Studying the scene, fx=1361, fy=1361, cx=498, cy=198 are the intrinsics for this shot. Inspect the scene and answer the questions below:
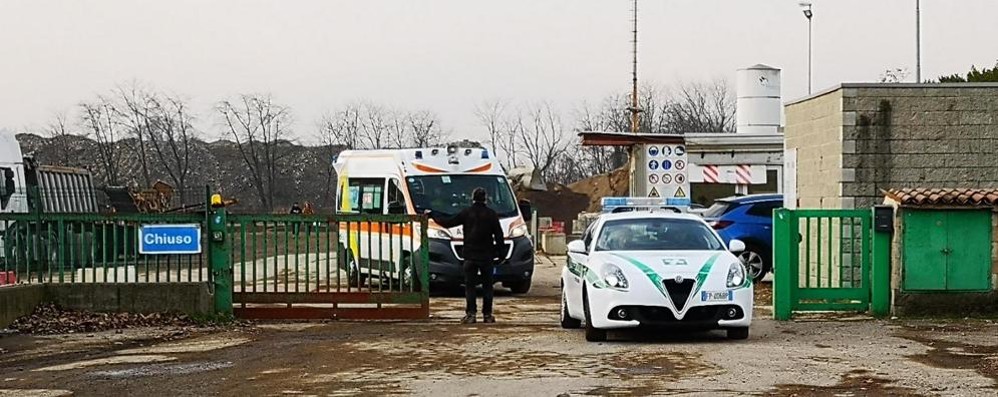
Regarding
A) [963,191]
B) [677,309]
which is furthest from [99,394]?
[963,191]

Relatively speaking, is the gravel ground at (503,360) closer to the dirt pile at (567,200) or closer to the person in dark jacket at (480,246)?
the person in dark jacket at (480,246)

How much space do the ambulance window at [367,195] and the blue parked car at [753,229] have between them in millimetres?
5891

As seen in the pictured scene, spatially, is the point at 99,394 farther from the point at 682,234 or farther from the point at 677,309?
the point at 682,234

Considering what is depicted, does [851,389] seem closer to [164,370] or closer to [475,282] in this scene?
[164,370]

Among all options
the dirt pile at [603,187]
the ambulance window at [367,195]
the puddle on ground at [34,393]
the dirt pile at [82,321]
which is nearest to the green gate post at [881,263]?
the dirt pile at [82,321]

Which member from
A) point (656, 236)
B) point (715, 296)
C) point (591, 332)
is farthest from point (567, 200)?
point (715, 296)

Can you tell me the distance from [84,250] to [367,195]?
26.3 ft

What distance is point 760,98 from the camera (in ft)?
143

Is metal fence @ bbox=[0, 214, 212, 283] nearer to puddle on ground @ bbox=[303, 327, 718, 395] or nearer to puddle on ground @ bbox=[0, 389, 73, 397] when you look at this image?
puddle on ground @ bbox=[303, 327, 718, 395]

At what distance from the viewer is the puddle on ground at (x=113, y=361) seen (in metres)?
12.3

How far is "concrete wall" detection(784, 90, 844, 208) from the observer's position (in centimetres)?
1973

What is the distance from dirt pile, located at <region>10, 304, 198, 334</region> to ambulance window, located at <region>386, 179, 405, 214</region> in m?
6.50

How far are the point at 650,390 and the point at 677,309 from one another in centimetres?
357

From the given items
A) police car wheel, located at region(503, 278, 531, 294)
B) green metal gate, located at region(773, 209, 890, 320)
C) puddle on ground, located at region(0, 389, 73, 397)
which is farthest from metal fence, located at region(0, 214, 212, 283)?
police car wheel, located at region(503, 278, 531, 294)
